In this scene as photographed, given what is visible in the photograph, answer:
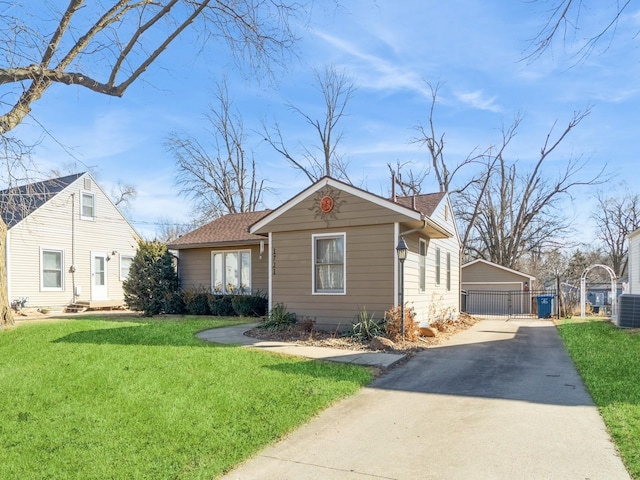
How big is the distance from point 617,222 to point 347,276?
3744 centimetres

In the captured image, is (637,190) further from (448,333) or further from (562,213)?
(448,333)

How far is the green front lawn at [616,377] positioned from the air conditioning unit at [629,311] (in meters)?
1.19

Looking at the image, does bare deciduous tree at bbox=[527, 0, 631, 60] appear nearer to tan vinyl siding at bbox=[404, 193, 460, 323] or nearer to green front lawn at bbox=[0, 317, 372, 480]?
green front lawn at bbox=[0, 317, 372, 480]

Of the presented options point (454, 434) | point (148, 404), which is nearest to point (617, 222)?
point (454, 434)

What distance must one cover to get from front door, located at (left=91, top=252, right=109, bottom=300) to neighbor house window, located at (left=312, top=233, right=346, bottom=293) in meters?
13.0

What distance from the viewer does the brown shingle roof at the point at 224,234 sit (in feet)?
49.4

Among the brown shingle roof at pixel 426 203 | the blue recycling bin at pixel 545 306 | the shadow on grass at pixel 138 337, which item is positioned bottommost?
the blue recycling bin at pixel 545 306

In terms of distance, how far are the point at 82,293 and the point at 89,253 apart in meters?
1.72

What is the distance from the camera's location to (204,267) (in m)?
16.0

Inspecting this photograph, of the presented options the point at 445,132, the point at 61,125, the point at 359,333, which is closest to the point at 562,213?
the point at 445,132

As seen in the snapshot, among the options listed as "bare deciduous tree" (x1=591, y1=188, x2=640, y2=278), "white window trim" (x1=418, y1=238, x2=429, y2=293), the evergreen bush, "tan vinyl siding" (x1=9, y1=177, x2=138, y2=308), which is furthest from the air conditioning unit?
"bare deciduous tree" (x1=591, y1=188, x2=640, y2=278)

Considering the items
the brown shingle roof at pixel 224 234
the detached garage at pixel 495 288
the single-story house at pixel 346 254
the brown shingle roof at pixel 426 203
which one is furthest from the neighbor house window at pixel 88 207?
the detached garage at pixel 495 288

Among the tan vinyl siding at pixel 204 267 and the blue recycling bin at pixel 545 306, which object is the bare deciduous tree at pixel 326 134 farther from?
the blue recycling bin at pixel 545 306

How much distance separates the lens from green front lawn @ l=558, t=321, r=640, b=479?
4.02m
